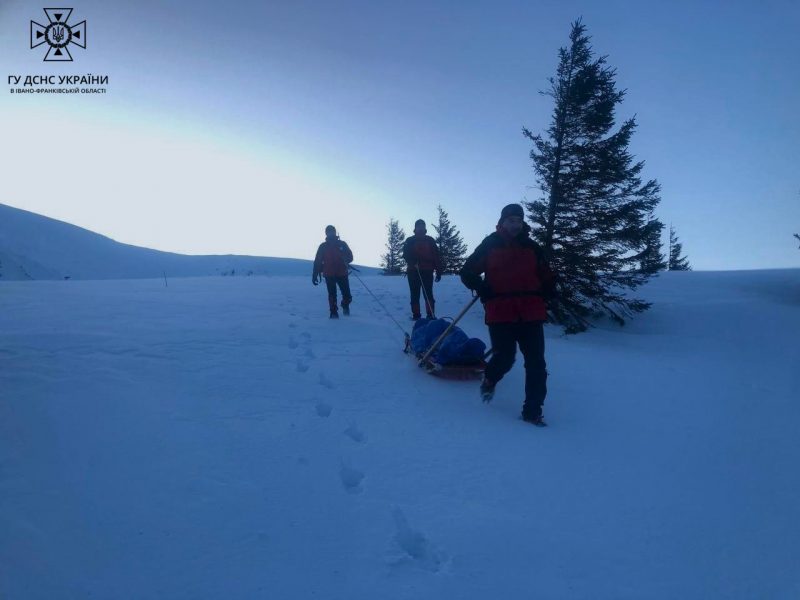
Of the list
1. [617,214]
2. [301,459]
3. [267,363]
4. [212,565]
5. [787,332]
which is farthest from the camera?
[617,214]

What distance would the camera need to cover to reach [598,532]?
2945 mm

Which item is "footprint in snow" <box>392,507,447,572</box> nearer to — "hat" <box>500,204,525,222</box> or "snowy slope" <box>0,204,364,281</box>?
"hat" <box>500,204,525,222</box>

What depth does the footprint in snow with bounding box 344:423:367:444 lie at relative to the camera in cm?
390

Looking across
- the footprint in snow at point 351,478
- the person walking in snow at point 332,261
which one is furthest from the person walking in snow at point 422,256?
the footprint in snow at point 351,478

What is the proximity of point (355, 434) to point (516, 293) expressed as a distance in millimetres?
2150

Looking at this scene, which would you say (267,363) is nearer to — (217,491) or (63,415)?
(63,415)

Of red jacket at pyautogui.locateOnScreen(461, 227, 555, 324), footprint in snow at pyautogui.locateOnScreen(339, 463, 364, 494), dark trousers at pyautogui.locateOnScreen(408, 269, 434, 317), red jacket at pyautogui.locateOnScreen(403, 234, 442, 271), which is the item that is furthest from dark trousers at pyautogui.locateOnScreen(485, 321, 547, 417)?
red jacket at pyautogui.locateOnScreen(403, 234, 442, 271)

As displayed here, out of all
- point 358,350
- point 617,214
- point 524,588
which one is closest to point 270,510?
point 524,588

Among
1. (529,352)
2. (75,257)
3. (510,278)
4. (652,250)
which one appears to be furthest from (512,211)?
(75,257)

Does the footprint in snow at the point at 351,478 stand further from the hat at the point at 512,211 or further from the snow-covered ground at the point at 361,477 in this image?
the hat at the point at 512,211

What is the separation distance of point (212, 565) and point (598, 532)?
7.85 feet

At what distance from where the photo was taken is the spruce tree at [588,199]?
10.7 metres

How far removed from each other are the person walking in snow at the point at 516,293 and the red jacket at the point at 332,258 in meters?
5.05

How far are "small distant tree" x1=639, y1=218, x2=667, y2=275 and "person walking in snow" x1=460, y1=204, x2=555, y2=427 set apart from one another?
7486 millimetres
